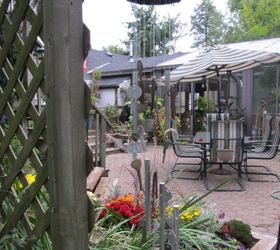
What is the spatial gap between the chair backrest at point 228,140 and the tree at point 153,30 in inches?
132

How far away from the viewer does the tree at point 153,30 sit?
2.39m

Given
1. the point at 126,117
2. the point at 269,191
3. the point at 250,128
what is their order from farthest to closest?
the point at 126,117
the point at 250,128
the point at 269,191

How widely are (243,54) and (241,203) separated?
2660mm

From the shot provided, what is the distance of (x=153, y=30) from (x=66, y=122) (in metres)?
1.12

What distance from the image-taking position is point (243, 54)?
6.13 meters

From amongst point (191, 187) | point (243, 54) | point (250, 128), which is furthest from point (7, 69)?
point (250, 128)

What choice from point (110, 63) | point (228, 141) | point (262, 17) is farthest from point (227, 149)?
point (262, 17)

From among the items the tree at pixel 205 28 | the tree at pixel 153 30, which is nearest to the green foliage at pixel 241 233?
the tree at pixel 153 30

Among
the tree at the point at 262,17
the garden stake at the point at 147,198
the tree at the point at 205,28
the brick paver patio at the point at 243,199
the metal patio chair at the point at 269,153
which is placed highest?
the tree at the point at 205,28

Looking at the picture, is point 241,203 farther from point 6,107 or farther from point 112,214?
point 6,107

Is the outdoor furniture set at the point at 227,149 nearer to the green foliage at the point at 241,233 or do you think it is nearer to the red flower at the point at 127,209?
the green foliage at the point at 241,233

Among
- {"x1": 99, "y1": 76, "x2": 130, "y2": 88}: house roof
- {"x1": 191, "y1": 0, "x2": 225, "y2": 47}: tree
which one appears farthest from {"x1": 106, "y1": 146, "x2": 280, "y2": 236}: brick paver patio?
{"x1": 191, "y1": 0, "x2": 225, "y2": 47}: tree

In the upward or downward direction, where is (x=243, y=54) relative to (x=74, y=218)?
upward

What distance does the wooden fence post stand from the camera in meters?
1.54
